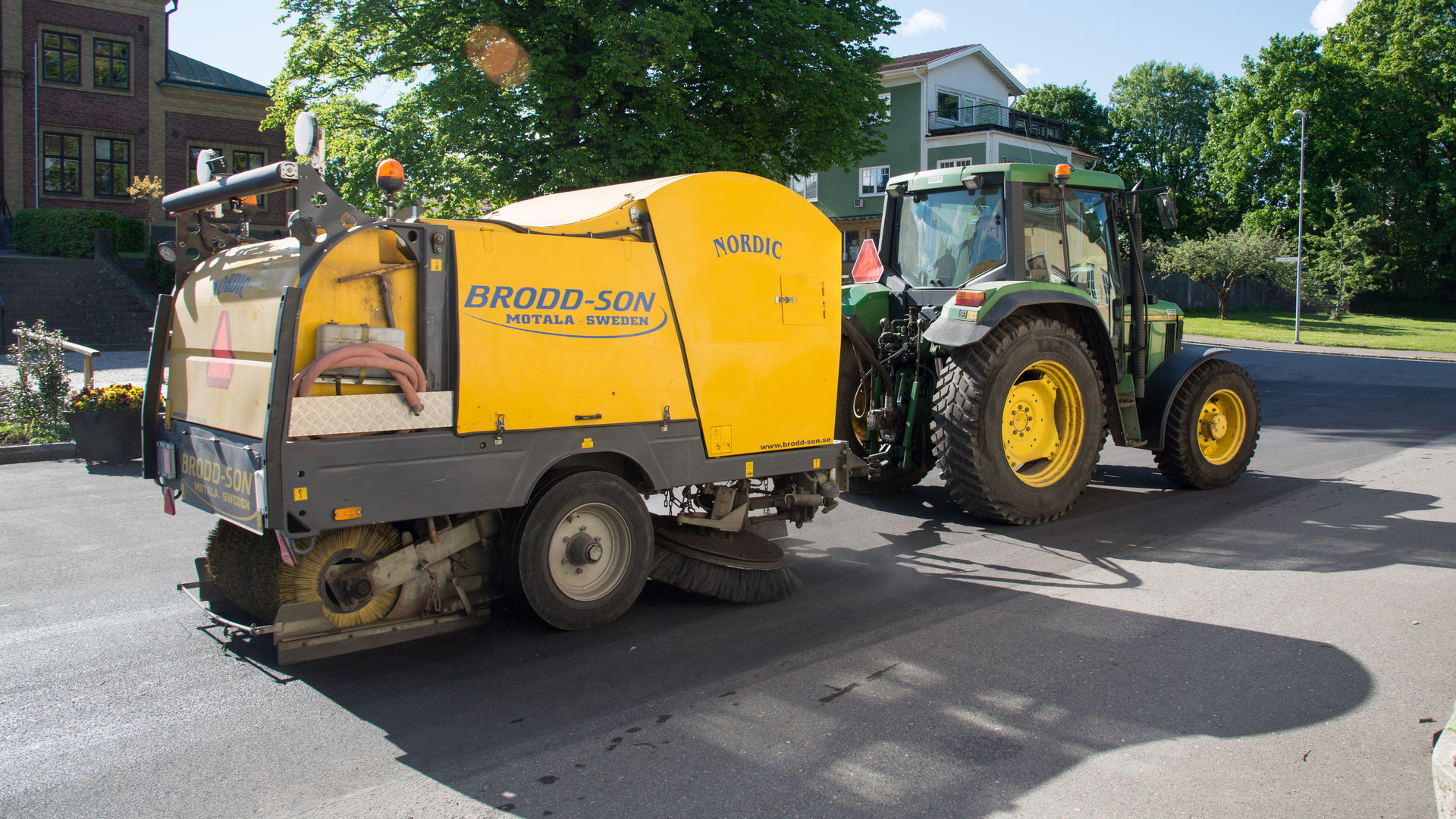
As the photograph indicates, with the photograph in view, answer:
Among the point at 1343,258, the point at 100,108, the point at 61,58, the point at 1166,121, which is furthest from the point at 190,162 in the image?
the point at 1166,121

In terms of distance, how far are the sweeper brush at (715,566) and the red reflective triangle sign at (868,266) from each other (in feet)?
10.7

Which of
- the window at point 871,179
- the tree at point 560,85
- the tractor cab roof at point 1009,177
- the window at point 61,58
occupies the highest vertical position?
the window at point 61,58

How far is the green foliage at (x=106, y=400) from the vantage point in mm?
9461

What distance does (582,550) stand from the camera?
15.9 feet

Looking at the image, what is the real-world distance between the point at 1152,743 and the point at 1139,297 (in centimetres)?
540

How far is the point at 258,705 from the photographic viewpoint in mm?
4020

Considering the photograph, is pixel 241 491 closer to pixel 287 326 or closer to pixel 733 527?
pixel 287 326

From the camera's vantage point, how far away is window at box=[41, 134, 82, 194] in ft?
94.8

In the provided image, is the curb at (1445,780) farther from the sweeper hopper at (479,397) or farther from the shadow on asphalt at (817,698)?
the sweeper hopper at (479,397)

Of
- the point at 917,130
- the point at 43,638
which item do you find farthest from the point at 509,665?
the point at 917,130

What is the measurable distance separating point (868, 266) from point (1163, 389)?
2.82 m

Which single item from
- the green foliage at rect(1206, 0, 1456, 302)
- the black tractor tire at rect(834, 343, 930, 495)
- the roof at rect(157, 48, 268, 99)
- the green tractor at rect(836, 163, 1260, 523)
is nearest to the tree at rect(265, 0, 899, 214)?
the green tractor at rect(836, 163, 1260, 523)

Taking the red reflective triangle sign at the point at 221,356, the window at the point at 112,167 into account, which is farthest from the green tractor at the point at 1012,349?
the window at the point at 112,167

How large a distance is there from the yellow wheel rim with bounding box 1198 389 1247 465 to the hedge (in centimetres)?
2626
